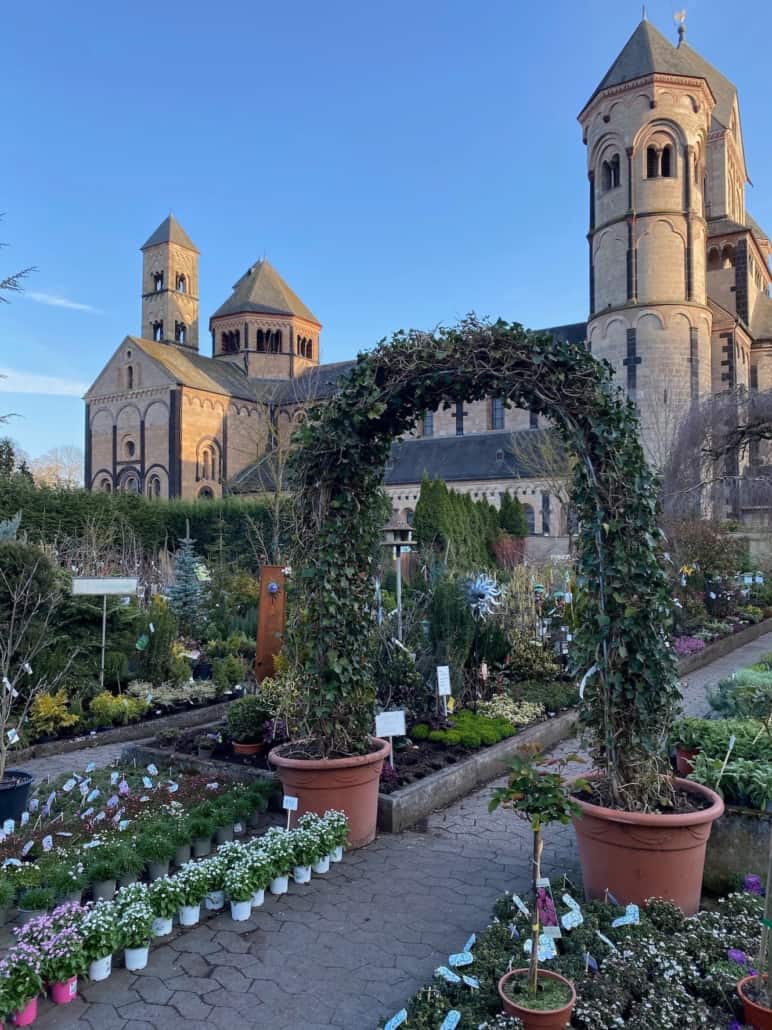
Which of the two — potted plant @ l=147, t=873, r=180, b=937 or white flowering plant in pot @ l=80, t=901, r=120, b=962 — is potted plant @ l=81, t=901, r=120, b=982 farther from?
potted plant @ l=147, t=873, r=180, b=937

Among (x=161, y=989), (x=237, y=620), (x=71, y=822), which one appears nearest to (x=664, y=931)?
(x=161, y=989)

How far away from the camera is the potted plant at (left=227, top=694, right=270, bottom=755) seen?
6383 mm

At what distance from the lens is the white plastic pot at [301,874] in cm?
431

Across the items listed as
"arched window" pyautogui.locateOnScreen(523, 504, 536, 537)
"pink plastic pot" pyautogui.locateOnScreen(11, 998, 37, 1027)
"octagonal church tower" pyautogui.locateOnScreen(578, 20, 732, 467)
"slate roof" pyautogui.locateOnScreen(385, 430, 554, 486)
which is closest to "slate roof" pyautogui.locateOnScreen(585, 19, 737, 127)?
"octagonal church tower" pyautogui.locateOnScreen(578, 20, 732, 467)

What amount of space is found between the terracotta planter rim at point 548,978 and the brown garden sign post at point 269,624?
5.03 m

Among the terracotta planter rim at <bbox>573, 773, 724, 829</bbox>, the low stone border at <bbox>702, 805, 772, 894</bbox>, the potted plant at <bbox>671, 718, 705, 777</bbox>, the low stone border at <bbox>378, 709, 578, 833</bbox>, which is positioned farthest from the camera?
the low stone border at <bbox>378, 709, 578, 833</bbox>

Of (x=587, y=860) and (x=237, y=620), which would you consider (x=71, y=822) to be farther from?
(x=237, y=620)

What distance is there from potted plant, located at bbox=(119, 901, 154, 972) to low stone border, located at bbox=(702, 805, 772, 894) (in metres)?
2.97

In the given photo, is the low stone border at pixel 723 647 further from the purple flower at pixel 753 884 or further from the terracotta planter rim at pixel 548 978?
the terracotta planter rim at pixel 548 978

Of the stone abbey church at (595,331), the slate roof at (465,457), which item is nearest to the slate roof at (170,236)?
the stone abbey church at (595,331)

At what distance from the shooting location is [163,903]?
142 inches

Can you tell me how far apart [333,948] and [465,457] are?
35.3 metres

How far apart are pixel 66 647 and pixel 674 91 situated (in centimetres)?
3398

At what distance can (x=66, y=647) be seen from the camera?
28.0 ft
